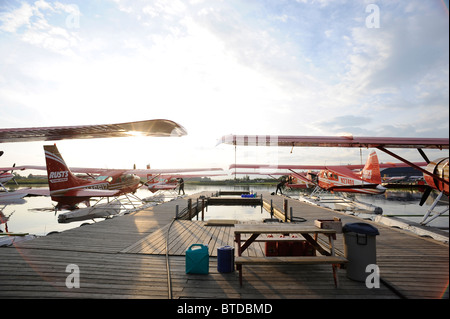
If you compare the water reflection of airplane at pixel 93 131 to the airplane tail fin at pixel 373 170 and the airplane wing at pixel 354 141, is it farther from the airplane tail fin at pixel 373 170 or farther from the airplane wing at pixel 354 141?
the airplane tail fin at pixel 373 170

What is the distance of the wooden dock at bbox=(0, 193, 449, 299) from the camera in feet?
9.90

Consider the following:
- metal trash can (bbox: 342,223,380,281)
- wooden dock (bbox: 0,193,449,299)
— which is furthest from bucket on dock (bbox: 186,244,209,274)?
metal trash can (bbox: 342,223,380,281)

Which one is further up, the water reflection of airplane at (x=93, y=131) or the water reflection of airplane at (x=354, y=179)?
the water reflection of airplane at (x=93, y=131)

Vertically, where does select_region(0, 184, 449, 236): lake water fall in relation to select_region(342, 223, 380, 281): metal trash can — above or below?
below

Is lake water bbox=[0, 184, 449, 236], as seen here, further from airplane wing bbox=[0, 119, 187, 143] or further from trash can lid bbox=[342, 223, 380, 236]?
trash can lid bbox=[342, 223, 380, 236]

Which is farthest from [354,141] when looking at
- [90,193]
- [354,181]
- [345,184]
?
[90,193]

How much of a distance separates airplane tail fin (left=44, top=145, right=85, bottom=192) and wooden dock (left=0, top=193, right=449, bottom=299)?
7287mm

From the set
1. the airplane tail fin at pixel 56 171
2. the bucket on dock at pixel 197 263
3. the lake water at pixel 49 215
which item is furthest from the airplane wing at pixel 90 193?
the bucket on dock at pixel 197 263

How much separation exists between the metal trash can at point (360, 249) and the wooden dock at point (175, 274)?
176mm

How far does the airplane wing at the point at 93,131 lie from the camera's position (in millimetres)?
4466
